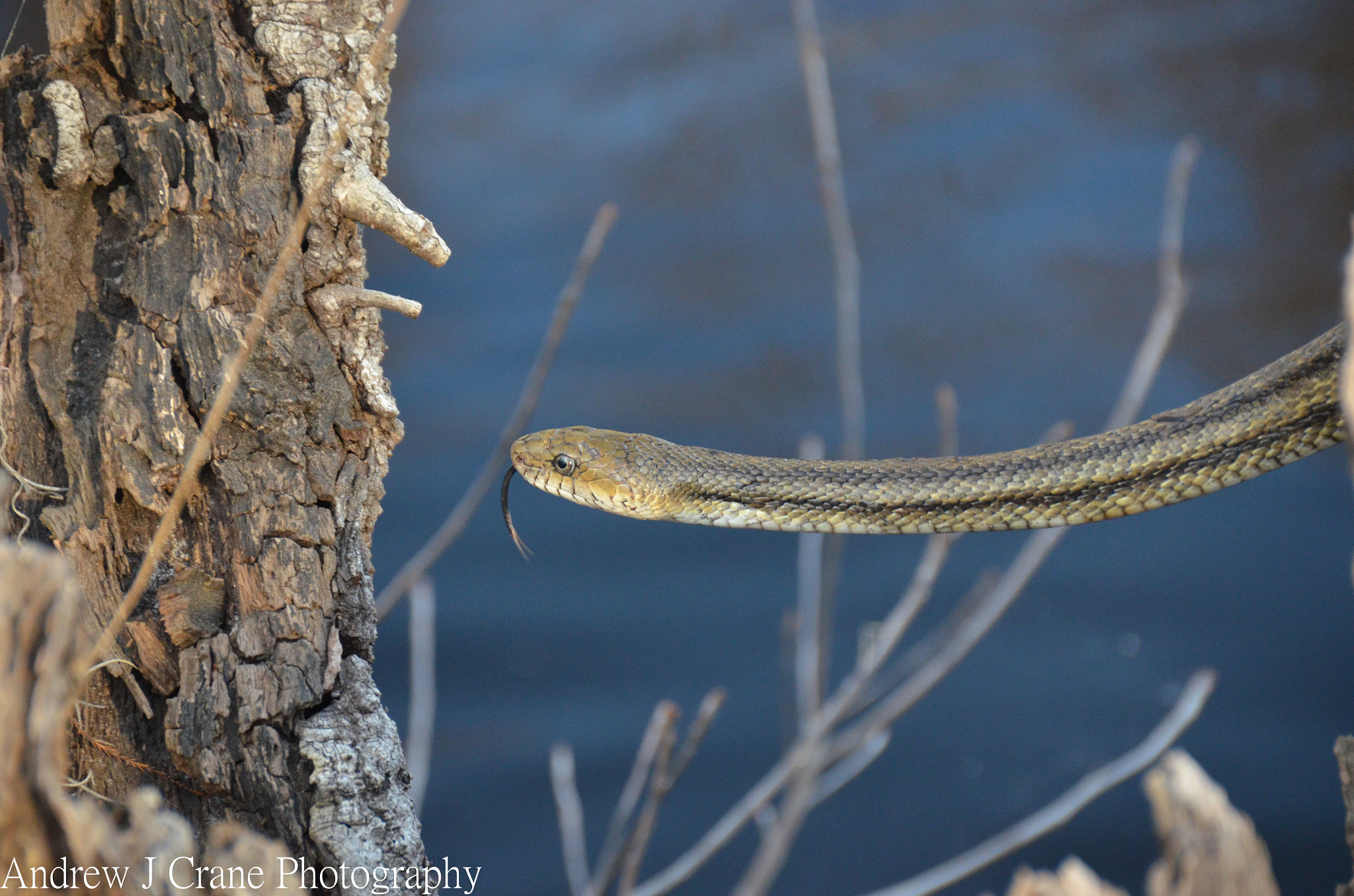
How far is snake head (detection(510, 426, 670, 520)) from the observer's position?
7.27 ft

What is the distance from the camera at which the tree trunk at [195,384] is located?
4.16ft

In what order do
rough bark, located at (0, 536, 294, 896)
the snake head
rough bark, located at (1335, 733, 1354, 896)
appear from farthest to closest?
the snake head → rough bark, located at (1335, 733, 1354, 896) → rough bark, located at (0, 536, 294, 896)

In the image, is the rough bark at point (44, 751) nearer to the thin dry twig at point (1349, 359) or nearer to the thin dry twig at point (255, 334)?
the thin dry twig at point (255, 334)

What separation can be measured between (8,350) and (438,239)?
563mm

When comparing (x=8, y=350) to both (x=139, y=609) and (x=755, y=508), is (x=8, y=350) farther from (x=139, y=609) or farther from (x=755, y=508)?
(x=755, y=508)

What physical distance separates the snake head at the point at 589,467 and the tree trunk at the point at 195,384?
2.99 feet

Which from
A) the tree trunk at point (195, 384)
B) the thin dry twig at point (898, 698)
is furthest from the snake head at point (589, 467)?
the tree trunk at point (195, 384)

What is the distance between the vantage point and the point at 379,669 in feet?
12.0

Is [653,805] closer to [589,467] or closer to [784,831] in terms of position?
[784,831]

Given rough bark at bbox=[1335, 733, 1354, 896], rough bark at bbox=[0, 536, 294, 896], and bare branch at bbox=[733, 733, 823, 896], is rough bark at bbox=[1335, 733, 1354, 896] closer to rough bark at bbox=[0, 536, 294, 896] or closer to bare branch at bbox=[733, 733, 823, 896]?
bare branch at bbox=[733, 733, 823, 896]

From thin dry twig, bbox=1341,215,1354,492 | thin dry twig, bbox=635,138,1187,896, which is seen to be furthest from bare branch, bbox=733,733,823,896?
thin dry twig, bbox=1341,215,1354,492

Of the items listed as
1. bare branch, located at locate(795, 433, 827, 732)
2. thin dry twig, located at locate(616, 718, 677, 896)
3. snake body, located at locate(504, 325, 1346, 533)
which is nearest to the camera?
thin dry twig, located at locate(616, 718, 677, 896)

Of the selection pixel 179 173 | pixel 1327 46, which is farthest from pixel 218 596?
pixel 1327 46

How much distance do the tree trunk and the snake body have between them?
76cm
